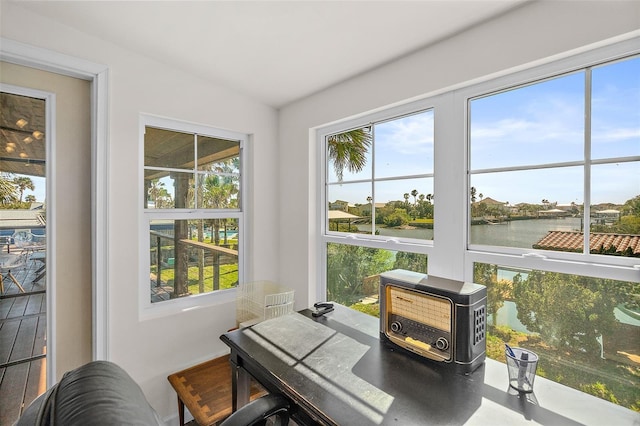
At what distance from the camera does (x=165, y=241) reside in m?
A: 2.11

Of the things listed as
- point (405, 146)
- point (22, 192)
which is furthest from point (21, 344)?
point (405, 146)

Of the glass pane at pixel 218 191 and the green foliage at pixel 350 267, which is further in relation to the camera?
the glass pane at pixel 218 191

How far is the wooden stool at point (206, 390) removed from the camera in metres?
1.66

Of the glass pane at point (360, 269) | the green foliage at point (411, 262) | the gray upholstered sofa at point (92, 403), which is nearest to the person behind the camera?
the gray upholstered sofa at point (92, 403)

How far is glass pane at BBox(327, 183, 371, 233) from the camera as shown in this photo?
6.56 ft

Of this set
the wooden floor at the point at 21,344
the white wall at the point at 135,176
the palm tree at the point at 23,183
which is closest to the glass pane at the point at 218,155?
the white wall at the point at 135,176

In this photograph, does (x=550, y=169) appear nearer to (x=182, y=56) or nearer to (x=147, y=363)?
(x=182, y=56)

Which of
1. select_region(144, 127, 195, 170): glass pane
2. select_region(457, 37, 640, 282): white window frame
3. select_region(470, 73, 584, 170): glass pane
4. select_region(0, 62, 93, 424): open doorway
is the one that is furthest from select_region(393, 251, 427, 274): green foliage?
select_region(0, 62, 93, 424): open doorway

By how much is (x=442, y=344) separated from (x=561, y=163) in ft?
2.92

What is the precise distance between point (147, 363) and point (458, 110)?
2391 millimetres

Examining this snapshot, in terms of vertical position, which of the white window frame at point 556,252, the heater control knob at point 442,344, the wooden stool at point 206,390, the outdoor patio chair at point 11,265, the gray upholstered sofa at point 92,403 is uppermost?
the white window frame at point 556,252

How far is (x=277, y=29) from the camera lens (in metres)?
1.55

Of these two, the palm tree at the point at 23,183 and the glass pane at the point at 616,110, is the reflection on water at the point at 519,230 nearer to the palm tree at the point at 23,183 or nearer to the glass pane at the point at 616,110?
the glass pane at the point at 616,110

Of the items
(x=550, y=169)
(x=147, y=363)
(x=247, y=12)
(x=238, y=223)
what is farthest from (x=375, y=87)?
(x=147, y=363)
